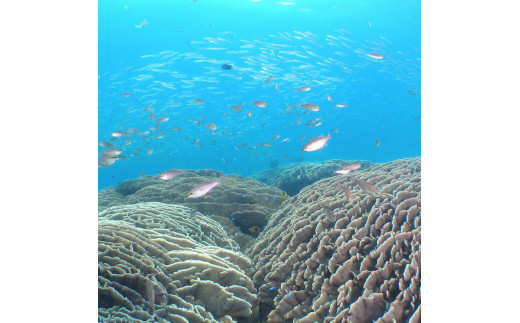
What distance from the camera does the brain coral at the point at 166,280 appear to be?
7.40ft

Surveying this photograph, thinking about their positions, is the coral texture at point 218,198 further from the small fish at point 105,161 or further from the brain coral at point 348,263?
the brain coral at point 348,263

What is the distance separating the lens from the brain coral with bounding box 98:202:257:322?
226 cm

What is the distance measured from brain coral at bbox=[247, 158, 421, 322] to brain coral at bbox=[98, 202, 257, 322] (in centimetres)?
33

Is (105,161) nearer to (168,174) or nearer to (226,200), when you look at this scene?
(168,174)

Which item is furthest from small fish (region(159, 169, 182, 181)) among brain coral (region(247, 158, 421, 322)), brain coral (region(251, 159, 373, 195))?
brain coral (region(251, 159, 373, 195))

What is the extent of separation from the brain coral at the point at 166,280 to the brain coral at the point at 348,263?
0.33 meters

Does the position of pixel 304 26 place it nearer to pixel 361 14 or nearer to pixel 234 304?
pixel 361 14

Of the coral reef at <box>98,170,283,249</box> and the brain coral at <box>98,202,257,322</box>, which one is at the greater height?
the coral reef at <box>98,170,283,249</box>

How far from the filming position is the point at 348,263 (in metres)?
2.42

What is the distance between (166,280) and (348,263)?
1597mm

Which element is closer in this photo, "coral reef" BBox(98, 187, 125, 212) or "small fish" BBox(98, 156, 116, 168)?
"small fish" BBox(98, 156, 116, 168)

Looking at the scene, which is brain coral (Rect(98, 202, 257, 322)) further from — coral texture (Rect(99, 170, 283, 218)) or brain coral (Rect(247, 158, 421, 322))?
coral texture (Rect(99, 170, 283, 218))
